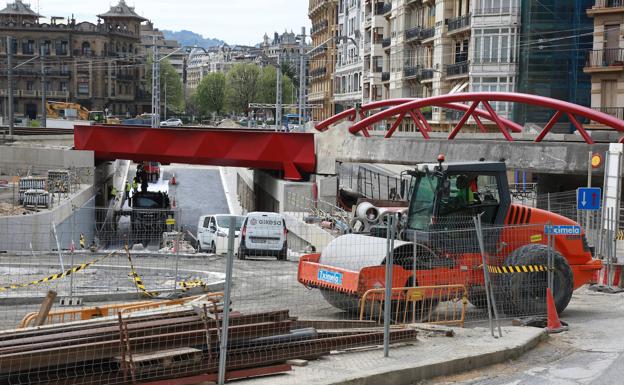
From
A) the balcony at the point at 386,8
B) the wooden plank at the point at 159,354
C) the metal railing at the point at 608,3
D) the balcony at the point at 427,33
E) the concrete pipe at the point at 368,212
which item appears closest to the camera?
the wooden plank at the point at 159,354

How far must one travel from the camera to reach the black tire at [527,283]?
16219mm

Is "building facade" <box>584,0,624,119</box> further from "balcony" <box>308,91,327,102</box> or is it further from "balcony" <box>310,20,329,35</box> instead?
"balcony" <box>308,91,327,102</box>

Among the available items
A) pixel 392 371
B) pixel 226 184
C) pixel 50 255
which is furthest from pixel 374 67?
pixel 392 371

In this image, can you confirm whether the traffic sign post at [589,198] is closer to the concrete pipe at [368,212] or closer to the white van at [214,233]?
the concrete pipe at [368,212]

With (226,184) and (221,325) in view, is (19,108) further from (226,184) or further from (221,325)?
(221,325)

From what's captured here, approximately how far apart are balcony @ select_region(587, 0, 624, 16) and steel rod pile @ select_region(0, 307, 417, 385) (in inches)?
1669

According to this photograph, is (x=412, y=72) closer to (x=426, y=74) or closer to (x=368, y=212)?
(x=426, y=74)

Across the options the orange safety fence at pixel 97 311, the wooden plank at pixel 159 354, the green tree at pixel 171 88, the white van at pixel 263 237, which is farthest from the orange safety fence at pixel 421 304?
the green tree at pixel 171 88

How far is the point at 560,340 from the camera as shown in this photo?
48.7 ft

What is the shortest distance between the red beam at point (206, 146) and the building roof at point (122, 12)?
10389 cm

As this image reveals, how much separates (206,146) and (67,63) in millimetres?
97459

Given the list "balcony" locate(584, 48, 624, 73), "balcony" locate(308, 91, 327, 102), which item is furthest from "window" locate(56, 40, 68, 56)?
"balcony" locate(584, 48, 624, 73)

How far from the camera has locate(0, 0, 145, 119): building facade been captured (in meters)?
133

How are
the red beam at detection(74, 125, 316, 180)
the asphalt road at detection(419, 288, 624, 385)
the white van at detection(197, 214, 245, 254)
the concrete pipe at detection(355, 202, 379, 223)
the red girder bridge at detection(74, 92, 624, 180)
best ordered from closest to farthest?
1. the asphalt road at detection(419, 288, 624, 385)
2. the concrete pipe at detection(355, 202, 379, 223)
3. the white van at detection(197, 214, 245, 254)
4. the red girder bridge at detection(74, 92, 624, 180)
5. the red beam at detection(74, 125, 316, 180)
